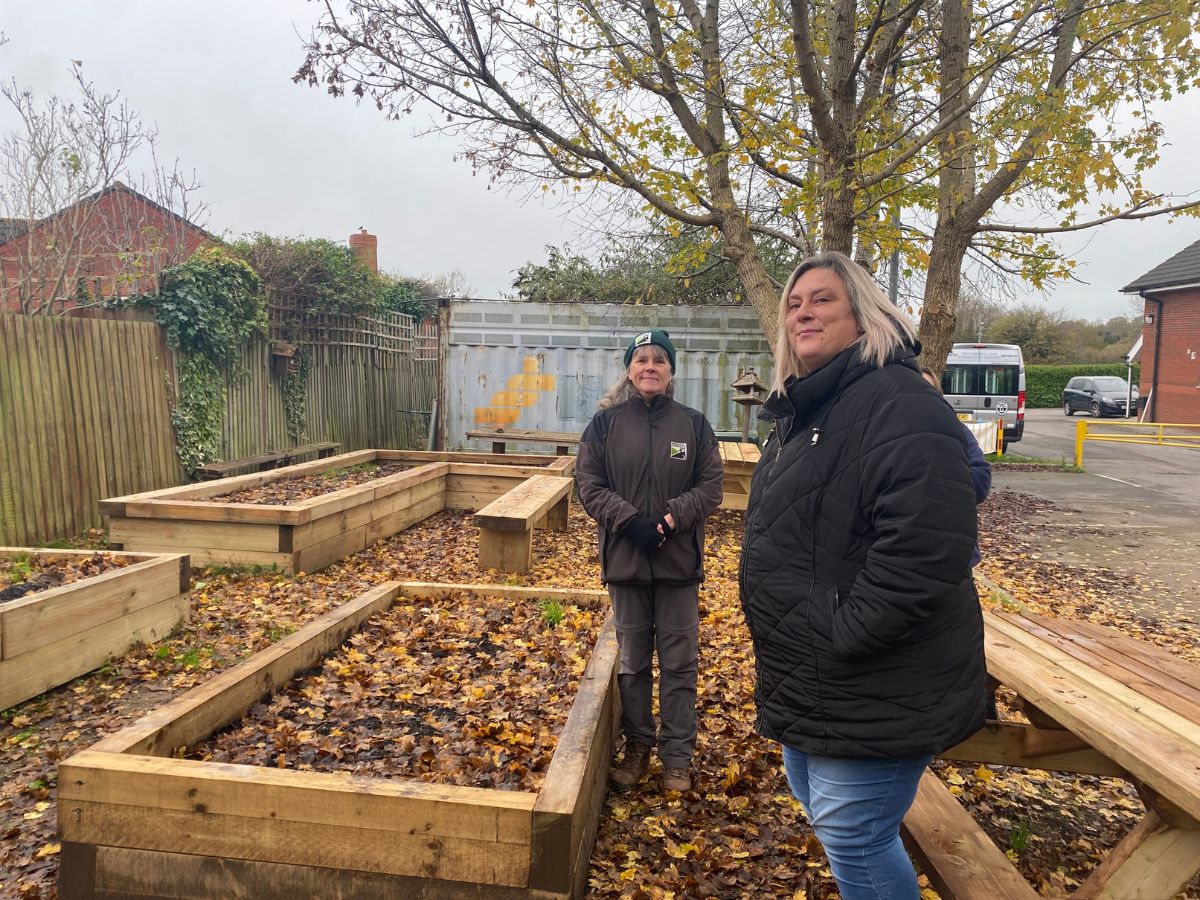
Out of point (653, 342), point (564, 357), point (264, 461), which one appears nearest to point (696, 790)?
point (653, 342)

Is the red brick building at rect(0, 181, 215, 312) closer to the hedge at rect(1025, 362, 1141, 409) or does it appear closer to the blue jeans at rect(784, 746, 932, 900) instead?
the blue jeans at rect(784, 746, 932, 900)

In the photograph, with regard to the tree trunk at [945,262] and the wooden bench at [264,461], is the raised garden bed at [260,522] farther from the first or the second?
the tree trunk at [945,262]

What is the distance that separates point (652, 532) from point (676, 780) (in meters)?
1.02

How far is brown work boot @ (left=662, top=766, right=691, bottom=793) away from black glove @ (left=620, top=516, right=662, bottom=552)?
0.93m

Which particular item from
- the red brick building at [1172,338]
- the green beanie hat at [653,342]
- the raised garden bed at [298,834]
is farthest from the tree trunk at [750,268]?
the red brick building at [1172,338]

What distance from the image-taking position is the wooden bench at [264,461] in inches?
363

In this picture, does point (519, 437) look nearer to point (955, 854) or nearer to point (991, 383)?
point (955, 854)

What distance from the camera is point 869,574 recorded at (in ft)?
5.94

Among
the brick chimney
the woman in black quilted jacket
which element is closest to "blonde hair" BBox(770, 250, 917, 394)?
the woman in black quilted jacket

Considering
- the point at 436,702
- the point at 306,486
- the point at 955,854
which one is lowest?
the point at 955,854

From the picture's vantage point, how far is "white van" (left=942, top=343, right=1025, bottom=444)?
2009 centimetres

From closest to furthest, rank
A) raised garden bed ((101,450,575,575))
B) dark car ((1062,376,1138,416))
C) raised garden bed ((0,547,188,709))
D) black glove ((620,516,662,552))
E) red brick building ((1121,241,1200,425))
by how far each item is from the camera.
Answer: black glove ((620,516,662,552))
raised garden bed ((0,547,188,709))
raised garden bed ((101,450,575,575))
red brick building ((1121,241,1200,425))
dark car ((1062,376,1138,416))

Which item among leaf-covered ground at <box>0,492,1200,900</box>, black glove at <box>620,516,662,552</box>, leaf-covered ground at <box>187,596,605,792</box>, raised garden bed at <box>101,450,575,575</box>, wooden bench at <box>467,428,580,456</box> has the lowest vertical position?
leaf-covered ground at <box>0,492,1200,900</box>

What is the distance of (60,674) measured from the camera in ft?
13.5
